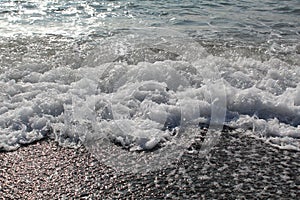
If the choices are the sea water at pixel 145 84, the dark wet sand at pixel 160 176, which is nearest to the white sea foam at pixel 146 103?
the sea water at pixel 145 84

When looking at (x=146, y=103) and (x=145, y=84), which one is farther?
(x=145, y=84)

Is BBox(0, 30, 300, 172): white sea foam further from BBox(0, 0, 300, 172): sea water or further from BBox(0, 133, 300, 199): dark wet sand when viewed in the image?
BBox(0, 133, 300, 199): dark wet sand

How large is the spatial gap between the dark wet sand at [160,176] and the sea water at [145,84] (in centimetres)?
18

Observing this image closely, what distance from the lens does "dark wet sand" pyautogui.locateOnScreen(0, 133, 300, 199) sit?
116 inches

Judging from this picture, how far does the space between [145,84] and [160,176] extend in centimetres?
165

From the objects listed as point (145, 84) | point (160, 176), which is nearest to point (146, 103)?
point (145, 84)

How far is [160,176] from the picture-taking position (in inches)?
125

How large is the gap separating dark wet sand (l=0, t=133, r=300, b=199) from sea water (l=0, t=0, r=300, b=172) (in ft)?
0.59

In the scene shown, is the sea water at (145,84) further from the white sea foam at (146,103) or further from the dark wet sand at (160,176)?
the dark wet sand at (160,176)

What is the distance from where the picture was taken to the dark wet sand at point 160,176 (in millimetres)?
2938

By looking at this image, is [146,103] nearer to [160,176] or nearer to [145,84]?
[145,84]

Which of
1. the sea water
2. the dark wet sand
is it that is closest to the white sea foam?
the sea water

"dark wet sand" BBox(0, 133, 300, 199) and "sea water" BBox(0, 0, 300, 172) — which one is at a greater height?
"sea water" BBox(0, 0, 300, 172)

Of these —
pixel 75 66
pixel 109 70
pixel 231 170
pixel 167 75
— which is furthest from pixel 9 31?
pixel 231 170
